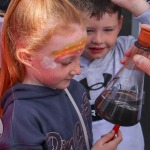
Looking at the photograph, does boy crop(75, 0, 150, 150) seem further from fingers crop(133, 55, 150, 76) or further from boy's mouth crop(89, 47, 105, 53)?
fingers crop(133, 55, 150, 76)

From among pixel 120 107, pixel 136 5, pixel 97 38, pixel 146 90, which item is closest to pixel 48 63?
pixel 120 107

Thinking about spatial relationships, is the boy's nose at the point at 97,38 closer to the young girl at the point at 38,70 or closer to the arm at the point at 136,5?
the arm at the point at 136,5

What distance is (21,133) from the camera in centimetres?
98

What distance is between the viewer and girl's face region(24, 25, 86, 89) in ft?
3.32

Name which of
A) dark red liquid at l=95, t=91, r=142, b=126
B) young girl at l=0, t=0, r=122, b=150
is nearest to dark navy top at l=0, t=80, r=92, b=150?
young girl at l=0, t=0, r=122, b=150

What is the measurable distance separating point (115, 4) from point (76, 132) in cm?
61

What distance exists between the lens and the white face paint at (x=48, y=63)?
1024 mm

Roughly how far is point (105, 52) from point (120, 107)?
0.44 metres

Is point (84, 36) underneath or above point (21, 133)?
above

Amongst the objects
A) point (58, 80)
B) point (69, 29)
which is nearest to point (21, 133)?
point (58, 80)

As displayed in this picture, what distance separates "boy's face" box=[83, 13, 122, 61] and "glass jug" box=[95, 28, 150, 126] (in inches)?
7.6

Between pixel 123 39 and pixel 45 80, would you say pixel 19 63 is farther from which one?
pixel 123 39

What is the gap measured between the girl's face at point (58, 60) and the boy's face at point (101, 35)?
36cm

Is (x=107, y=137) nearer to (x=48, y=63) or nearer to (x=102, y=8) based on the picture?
(x=48, y=63)
